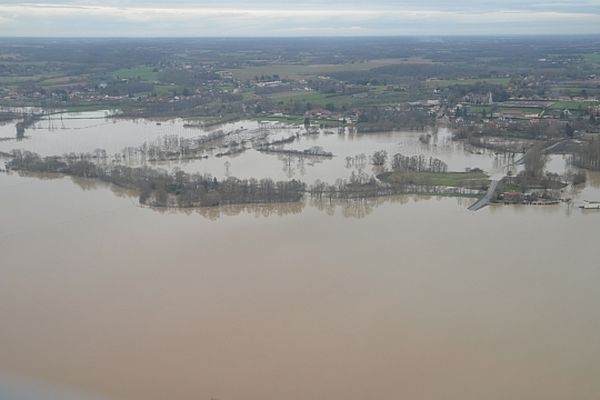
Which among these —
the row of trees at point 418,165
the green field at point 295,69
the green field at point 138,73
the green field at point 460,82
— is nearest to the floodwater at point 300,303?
the row of trees at point 418,165

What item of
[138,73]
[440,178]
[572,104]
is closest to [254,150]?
[440,178]

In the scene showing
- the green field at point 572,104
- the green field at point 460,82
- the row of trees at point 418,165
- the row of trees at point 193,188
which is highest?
the green field at point 460,82

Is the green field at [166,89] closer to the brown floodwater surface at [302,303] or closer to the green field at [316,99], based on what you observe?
the green field at [316,99]

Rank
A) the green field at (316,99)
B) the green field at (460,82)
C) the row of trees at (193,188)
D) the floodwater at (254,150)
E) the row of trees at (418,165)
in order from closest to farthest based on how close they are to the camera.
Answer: the row of trees at (193,188), the row of trees at (418,165), the floodwater at (254,150), the green field at (316,99), the green field at (460,82)

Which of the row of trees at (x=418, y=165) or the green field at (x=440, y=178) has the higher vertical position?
the row of trees at (x=418, y=165)

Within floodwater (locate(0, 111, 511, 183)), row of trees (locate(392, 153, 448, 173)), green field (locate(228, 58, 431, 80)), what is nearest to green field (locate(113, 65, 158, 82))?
green field (locate(228, 58, 431, 80))

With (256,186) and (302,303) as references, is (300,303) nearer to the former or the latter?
(302,303)
